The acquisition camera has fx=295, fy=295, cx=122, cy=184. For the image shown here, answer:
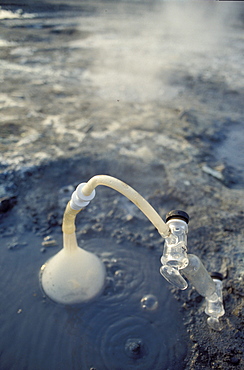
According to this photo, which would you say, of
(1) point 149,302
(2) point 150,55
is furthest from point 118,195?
(2) point 150,55

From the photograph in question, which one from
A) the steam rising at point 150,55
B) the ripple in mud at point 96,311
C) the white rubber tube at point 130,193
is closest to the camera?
the white rubber tube at point 130,193

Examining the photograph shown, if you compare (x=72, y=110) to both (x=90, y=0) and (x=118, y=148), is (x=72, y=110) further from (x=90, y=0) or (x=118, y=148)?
(x=90, y=0)

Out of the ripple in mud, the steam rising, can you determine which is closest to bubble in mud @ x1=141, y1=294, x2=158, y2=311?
the ripple in mud

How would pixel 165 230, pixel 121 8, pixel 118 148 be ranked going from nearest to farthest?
pixel 165 230, pixel 118 148, pixel 121 8

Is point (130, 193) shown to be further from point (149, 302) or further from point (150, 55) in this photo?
point (150, 55)

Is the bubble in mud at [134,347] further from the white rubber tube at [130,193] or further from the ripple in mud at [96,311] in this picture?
the white rubber tube at [130,193]

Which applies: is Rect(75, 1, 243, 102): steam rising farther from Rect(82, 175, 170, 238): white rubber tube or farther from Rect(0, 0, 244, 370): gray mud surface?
Rect(82, 175, 170, 238): white rubber tube

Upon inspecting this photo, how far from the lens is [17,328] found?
1.81 meters

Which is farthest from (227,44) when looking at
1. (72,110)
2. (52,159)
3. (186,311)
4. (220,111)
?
(186,311)

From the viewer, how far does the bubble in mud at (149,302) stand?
197cm

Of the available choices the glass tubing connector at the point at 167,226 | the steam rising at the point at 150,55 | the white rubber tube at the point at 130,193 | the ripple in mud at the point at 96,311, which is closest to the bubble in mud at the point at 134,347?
the ripple in mud at the point at 96,311

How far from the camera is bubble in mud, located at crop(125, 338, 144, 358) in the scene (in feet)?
5.64

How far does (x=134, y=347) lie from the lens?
174 centimetres

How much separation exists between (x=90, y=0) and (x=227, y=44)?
30.6 feet
